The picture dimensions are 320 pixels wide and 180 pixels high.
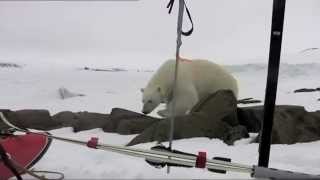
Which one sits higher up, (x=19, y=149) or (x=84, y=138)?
(x=19, y=149)

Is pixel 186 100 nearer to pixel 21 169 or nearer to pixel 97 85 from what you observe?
pixel 21 169

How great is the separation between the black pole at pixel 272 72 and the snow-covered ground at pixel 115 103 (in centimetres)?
17

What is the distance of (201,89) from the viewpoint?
→ 3189 mm

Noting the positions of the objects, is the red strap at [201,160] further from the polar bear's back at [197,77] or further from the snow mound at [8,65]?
the snow mound at [8,65]

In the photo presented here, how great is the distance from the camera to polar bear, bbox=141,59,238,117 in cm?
298

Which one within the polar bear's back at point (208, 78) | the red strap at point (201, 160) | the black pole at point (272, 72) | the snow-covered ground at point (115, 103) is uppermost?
the black pole at point (272, 72)

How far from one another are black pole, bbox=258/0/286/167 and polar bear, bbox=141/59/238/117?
1.48 m

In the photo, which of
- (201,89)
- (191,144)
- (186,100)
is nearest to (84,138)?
(191,144)

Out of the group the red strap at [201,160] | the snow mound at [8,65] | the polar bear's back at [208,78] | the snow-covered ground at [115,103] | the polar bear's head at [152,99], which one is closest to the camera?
the red strap at [201,160]

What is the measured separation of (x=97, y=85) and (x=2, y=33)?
1.59 m

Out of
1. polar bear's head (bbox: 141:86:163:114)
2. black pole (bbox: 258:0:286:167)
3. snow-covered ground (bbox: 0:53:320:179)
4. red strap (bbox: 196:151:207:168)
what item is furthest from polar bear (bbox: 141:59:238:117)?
red strap (bbox: 196:151:207:168)

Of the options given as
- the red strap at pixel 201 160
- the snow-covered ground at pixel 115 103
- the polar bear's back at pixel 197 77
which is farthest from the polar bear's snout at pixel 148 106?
the red strap at pixel 201 160

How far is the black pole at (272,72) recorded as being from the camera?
4.22ft

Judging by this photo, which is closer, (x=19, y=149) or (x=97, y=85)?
(x=19, y=149)
